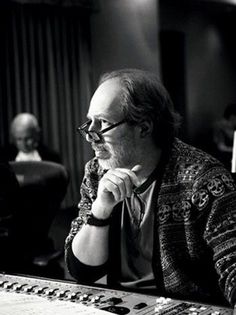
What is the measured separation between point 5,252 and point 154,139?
70 centimetres

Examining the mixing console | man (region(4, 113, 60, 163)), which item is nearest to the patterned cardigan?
→ the mixing console

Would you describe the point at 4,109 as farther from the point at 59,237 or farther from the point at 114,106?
the point at 114,106

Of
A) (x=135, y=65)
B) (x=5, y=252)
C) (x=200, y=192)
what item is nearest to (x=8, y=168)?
(x=5, y=252)

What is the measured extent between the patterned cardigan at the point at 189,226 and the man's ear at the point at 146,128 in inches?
3.3

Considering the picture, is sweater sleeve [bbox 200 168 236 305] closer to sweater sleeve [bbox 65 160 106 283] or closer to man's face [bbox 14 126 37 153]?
sweater sleeve [bbox 65 160 106 283]

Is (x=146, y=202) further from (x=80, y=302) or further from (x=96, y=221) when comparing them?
(x=80, y=302)

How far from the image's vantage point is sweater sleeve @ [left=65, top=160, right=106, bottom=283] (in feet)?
4.59

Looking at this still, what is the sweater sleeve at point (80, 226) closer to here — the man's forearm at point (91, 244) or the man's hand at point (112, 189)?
the man's forearm at point (91, 244)

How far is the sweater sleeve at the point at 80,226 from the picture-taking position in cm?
140

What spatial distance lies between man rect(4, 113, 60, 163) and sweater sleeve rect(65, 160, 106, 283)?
2493mm

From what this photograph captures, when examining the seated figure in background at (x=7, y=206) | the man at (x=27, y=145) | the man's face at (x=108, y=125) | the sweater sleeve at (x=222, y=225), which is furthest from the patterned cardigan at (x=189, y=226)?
the man at (x=27, y=145)

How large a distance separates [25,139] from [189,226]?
2881mm

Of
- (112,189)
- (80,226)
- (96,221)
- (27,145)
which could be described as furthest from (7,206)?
(27,145)

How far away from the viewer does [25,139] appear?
4.05 metres
